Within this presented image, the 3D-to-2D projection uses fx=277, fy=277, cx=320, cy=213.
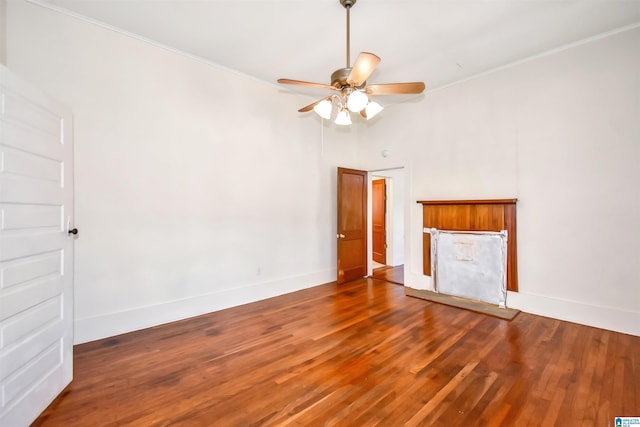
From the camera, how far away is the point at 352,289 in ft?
15.7

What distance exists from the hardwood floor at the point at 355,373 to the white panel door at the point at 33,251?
0.29 metres

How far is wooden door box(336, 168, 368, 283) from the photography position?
16.8 feet

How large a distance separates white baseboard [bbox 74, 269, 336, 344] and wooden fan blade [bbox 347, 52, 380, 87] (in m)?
3.12

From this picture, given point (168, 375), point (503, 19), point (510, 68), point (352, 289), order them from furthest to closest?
point (352, 289) → point (510, 68) → point (503, 19) → point (168, 375)

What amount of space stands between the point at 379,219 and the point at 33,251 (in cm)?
624

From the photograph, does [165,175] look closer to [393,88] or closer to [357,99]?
[357,99]

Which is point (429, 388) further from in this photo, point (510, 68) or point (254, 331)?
point (510, 68)

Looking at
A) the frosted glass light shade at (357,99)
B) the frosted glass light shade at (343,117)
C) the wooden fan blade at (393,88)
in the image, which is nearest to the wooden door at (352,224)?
the frosted glass light shade at (343,117)

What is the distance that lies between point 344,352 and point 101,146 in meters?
3.29

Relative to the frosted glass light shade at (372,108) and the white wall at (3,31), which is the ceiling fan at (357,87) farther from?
the white wall at (3,31)

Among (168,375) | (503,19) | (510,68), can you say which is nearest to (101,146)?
(168,375)

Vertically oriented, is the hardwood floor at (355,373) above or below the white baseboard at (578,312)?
below

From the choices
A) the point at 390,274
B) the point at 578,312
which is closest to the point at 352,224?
the point at 390,274

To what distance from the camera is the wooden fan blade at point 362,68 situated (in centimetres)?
195
